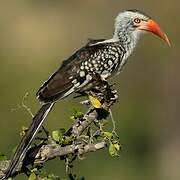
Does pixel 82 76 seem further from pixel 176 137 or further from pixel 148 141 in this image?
pixel 176 137

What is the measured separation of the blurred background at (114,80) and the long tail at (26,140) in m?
3.88

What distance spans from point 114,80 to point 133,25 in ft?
18.5

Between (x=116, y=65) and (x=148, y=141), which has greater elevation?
→ (x=116, y=65)

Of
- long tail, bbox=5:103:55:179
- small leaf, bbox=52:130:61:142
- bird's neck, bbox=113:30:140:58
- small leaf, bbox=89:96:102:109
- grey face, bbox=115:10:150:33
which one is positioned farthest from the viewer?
grey face, bbox=115:10:150:33

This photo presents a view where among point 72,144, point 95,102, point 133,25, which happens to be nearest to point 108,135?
point 72,144

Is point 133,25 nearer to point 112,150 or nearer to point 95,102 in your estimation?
point 95,102

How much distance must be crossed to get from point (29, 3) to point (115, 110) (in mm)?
6261

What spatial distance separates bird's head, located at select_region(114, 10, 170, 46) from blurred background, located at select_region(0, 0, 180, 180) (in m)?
3.06

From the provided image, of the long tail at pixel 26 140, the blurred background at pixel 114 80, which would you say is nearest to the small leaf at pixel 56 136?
the long tail at pixel 26 140

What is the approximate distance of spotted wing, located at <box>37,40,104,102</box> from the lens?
18.7ft

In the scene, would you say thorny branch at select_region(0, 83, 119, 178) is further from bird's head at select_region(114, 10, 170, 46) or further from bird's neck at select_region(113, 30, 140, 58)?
bird's head at select_region(114, 10, 170, 46)

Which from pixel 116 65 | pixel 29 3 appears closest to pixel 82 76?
pixel 116 65

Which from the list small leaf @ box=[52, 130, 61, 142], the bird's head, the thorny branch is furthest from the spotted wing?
small leaf @ box=[52, 130, 61, 142]

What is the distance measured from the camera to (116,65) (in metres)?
6.24
